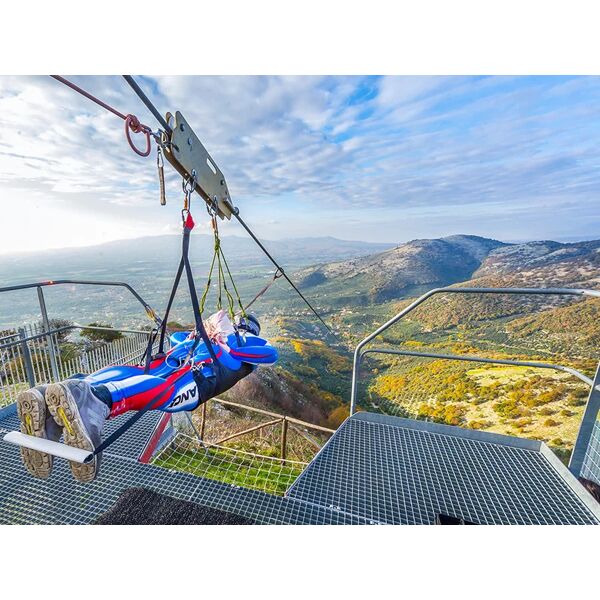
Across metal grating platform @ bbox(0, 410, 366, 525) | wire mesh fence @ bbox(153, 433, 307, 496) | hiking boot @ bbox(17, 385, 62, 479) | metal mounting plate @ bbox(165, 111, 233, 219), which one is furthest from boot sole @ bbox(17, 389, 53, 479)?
metal mounting plate @ bbox(165, 111, 233, 219)

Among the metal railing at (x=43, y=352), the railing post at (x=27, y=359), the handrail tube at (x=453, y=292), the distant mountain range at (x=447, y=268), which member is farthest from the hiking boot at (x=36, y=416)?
the distant mountain range at (x=447, y=268)

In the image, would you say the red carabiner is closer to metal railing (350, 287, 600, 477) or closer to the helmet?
the helmet

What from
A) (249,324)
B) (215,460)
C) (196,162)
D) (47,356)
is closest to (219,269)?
(249,324)

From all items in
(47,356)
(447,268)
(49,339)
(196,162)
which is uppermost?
(196,162)

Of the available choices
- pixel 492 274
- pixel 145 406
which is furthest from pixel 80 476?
pixel 492 274

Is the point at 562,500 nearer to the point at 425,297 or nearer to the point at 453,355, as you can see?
the point at 453,355

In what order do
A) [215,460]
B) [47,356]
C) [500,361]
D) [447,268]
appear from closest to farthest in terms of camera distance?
[500,361] → [47,356] → [215,460] → [447,268]

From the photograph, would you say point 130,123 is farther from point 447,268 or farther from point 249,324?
point 447,268

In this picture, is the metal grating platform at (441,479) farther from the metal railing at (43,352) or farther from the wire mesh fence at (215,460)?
the metal railing at (43,352)
